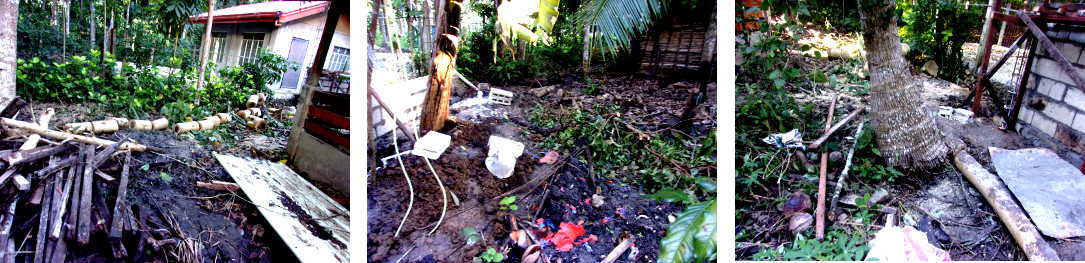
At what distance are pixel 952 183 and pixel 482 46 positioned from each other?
2.23m

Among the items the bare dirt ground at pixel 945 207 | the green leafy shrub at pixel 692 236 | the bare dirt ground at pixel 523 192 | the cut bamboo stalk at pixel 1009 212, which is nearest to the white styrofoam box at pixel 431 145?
the bare dirt ground at pixel 523 192

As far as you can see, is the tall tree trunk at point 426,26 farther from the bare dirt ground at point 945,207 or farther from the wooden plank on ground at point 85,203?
the wooden plank on ground at point 85,203

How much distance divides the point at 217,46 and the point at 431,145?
192 centimetres

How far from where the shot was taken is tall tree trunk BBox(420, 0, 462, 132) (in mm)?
1848

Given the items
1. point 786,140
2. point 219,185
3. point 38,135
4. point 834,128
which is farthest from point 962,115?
point 38,135

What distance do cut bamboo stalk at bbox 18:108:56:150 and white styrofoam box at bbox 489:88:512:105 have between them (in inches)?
91.3

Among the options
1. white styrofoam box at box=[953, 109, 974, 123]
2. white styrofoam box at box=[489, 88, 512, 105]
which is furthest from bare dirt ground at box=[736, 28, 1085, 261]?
white styrofoam box at box=[489, 88, 512, 105]

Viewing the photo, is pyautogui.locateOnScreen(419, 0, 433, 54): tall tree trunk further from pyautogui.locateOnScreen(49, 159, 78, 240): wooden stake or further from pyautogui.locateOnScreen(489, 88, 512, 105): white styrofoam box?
pyautogui.locateOnScreen(49, 159, 78, 240): wooden stake

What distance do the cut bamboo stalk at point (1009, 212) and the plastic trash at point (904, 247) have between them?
0.93 feet

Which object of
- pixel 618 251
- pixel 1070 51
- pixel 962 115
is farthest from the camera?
pixel 962 115

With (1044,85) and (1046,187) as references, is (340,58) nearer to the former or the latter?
(1046,187)

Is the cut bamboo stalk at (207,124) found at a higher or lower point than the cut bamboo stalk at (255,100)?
lower

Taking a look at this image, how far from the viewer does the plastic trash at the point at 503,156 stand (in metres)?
1.82

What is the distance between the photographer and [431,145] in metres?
1.89
